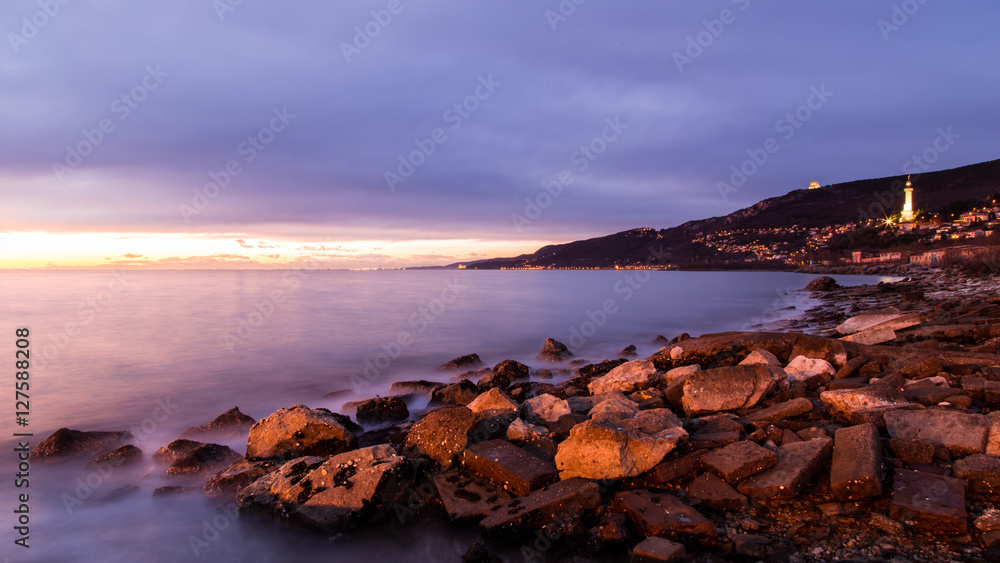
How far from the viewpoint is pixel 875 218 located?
473 ft

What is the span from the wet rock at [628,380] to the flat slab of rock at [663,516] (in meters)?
4.12

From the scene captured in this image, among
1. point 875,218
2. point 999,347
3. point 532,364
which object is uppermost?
point 875,218

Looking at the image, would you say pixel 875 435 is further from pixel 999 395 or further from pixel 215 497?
pixel 215 497

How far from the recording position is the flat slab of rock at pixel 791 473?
447 centimetres

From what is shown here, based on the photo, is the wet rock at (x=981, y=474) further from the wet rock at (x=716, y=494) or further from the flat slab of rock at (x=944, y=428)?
the wet rock at (x=716, y=494)

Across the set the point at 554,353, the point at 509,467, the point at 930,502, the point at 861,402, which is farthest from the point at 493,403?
the point at 554,353

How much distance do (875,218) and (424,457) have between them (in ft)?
576

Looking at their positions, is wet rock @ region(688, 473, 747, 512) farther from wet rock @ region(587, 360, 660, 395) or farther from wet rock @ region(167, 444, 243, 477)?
wet rock @ region(167, 444, 243, 477)

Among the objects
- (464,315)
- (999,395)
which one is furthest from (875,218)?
(999,395)

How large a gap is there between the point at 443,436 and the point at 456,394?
3375 millimetres

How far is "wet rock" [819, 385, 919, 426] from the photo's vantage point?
5.70 metres

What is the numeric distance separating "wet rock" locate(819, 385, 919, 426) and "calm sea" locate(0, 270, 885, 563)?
4.46m

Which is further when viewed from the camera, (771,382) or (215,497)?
(771,382)
